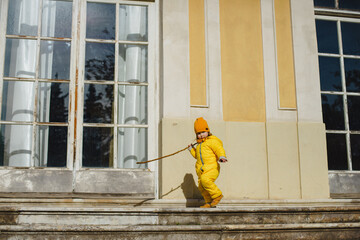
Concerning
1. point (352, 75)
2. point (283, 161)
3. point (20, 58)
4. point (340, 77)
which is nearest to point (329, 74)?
point (340, 77)

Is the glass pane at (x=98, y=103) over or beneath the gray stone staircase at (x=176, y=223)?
over

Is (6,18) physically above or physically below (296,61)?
above

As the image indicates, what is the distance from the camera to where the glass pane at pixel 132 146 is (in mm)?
5133

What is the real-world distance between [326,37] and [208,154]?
249cm

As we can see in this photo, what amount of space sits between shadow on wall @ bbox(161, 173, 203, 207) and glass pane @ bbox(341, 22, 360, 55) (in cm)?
268

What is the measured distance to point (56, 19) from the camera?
17.4ft

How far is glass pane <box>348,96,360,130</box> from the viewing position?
5633 mm

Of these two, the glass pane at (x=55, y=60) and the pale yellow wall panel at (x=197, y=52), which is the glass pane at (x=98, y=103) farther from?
the pale yellow wall panel at (x=197, y=52)

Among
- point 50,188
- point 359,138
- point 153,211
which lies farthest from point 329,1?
point 50,188

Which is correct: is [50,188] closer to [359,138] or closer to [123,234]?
[123,234]

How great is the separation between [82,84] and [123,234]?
2.12m

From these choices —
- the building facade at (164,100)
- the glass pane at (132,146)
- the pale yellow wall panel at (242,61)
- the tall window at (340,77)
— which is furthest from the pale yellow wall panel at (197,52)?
the tall window at (340,77)

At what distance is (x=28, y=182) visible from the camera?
15.8 ft

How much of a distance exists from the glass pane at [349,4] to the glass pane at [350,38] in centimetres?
21
